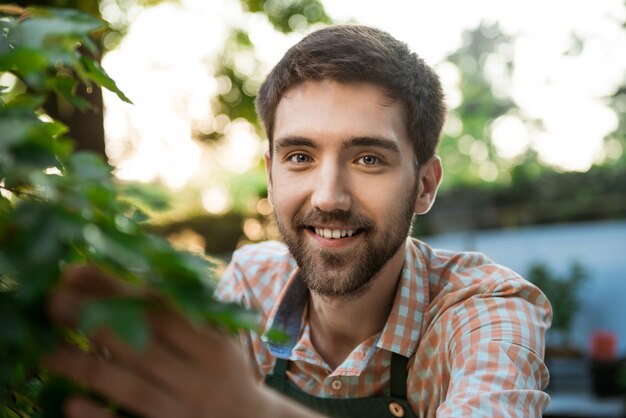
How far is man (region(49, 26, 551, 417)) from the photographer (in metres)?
1.71

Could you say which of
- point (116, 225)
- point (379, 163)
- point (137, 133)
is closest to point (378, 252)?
point (379, 163)

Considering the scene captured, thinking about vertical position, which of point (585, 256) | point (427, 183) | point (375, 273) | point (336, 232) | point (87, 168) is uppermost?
point (87, 168)

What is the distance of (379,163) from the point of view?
6.31ft

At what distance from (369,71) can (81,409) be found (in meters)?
1.36

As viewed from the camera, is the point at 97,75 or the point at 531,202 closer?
the point at 97,75

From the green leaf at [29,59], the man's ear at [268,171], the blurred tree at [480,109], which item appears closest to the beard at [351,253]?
the man's ear at [268,171]

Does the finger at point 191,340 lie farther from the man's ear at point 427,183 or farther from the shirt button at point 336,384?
the man's ear at point 427,183

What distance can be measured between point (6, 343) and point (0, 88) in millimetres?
504

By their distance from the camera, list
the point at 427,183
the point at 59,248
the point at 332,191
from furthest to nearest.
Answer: the point at 427,183, the point at 332,191, the point at 59,248

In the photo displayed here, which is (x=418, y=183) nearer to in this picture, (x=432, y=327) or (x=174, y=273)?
(x=432, y=327)

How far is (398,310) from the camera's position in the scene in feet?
6.50

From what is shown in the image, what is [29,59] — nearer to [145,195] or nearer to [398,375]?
[145,195]

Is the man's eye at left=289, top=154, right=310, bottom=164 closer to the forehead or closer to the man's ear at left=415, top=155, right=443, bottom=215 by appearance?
the forehead

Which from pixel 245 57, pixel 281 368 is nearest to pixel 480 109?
pixel 245 57
